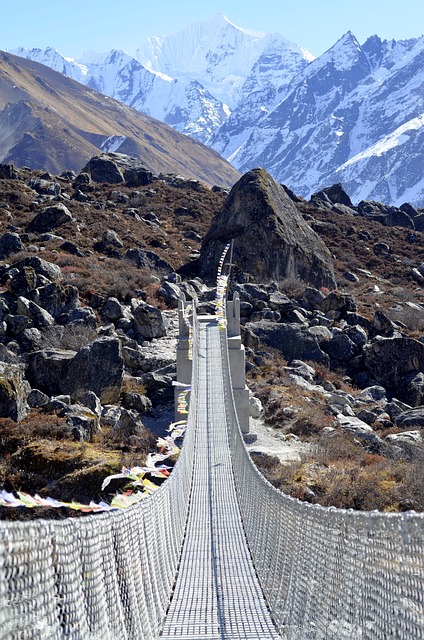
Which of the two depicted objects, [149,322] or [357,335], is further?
[357,335]

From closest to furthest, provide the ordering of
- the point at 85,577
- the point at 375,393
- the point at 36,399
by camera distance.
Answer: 1. the point at 85,577
2. the point at 36,399
3. the point at 375,393

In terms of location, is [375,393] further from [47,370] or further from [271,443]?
[47,370]

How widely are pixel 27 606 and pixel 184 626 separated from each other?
4.68m

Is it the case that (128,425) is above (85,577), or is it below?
above

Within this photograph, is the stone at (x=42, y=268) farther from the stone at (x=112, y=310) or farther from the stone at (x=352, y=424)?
the stone at (x=352, y=424)

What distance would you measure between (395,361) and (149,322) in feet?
25.9

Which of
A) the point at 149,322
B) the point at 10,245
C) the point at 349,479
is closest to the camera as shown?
the point at 349,479

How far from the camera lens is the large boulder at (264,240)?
3856 cm

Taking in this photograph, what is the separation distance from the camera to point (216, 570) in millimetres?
10539

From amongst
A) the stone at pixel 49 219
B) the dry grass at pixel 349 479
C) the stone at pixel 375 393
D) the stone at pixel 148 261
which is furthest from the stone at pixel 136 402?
the stone at pixel 49 219

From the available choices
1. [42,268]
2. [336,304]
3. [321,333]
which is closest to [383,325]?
[336,304]

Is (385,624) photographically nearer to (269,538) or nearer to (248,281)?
(269,538)

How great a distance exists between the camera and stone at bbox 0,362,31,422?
1823 centimetres

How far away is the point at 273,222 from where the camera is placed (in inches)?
1545
